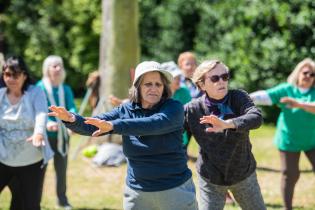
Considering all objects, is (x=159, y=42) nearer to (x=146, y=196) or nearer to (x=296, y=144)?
(x=296, y=144)

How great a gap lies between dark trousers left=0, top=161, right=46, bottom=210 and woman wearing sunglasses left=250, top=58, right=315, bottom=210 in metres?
2.65

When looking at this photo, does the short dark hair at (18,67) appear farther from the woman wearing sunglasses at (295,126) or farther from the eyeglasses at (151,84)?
the woman wearing sunglasses at (295,126)

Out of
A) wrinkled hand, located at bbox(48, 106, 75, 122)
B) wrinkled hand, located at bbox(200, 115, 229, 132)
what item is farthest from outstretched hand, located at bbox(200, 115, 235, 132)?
wrinkled hand, located at bbox(48, 106, 75, 122)

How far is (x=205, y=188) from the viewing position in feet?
14.9

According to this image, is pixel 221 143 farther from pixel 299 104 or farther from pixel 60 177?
pixel 60 177

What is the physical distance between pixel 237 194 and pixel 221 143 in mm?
445

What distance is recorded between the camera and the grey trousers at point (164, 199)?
12.6 ft

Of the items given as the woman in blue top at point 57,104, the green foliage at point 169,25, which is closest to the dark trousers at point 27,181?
the woman in blue top at point 57,104

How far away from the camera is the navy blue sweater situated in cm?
376

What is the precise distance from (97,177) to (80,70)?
11.4m

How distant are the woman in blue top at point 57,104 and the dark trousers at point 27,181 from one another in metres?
2.01

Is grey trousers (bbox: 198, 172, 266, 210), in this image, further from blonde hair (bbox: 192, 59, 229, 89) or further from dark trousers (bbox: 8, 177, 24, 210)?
dark trousers (bbox: 8, 177, 24, 210)

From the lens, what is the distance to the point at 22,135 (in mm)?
5141

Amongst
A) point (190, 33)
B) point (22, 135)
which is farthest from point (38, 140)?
point (190, 33)
